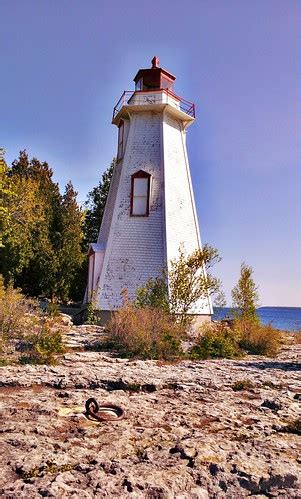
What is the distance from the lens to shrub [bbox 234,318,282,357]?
598 inches

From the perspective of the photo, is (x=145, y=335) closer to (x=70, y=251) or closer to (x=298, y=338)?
(x=298, y=338)

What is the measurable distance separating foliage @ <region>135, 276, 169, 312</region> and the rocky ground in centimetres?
772

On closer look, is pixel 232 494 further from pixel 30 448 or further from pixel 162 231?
pixel 162 231

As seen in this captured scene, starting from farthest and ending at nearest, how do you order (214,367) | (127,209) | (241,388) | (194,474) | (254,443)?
(127,209) < (214,367) < (241,388) < (254,443) < (194,474)

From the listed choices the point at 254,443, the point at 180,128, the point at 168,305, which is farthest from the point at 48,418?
the point at 180,128

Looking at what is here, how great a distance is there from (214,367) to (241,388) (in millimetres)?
2442

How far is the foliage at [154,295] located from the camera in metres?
16.8

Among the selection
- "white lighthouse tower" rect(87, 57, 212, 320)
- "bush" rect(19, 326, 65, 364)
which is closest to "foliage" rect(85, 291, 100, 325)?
"white lighthouse tower" rect(87, 57, 212, 320)

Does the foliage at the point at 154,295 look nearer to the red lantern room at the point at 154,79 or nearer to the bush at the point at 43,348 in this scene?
the bush at the point at 43,348

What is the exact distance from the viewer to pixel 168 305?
16.7 metres

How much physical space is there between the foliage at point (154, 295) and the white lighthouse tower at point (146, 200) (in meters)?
1.67

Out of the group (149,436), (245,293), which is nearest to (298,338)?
(245,293)

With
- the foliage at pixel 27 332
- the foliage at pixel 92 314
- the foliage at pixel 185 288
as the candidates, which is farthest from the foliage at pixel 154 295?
the foliage at pixel 27 332

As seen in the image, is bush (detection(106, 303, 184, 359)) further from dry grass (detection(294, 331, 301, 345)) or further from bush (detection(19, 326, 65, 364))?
dry grass (detection(294, 331, 301, 345))
